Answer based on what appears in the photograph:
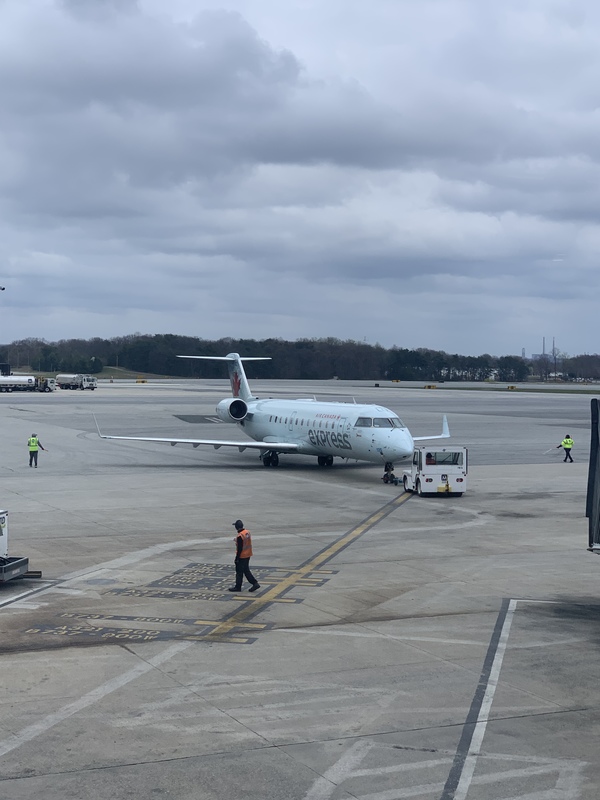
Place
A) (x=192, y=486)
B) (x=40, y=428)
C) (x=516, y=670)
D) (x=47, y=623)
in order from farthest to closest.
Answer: (x=40, y=428) → (x=192, y=486) → (x=47, y=623) → (x=516, y=670)

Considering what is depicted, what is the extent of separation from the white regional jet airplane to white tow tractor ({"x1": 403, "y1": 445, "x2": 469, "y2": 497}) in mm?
2388

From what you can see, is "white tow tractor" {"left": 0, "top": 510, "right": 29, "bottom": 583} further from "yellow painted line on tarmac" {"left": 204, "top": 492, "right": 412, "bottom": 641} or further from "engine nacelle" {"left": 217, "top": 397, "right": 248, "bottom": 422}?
"engine nacelle" {"left": 217, "top": 397, "right": 248, "bottom": 422}

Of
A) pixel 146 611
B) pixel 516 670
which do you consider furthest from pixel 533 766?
pixel 146 611

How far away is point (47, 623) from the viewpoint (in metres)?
18.1

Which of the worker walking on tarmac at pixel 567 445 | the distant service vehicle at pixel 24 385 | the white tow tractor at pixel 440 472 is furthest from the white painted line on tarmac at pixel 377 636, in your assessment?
the distant service vehicle at pixel 24 385

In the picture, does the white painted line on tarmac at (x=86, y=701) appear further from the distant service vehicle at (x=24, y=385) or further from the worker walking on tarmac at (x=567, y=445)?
the distant service vehicle at (x=24, y=385)

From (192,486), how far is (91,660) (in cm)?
2492

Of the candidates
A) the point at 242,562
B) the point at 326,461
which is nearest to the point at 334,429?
the point at 326,461

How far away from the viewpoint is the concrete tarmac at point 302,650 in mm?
11258

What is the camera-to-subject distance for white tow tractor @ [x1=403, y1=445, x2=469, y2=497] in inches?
1473

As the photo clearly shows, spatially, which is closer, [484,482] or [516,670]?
[516,670]

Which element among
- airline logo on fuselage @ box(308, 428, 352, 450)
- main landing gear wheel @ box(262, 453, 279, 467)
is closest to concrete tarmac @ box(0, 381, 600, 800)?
airline logo on fuselage @ box(308, 428, 352, 450)

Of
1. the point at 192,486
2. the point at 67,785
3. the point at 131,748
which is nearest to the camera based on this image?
the point at 67,785

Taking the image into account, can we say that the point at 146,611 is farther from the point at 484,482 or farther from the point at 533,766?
the point at 484,482
